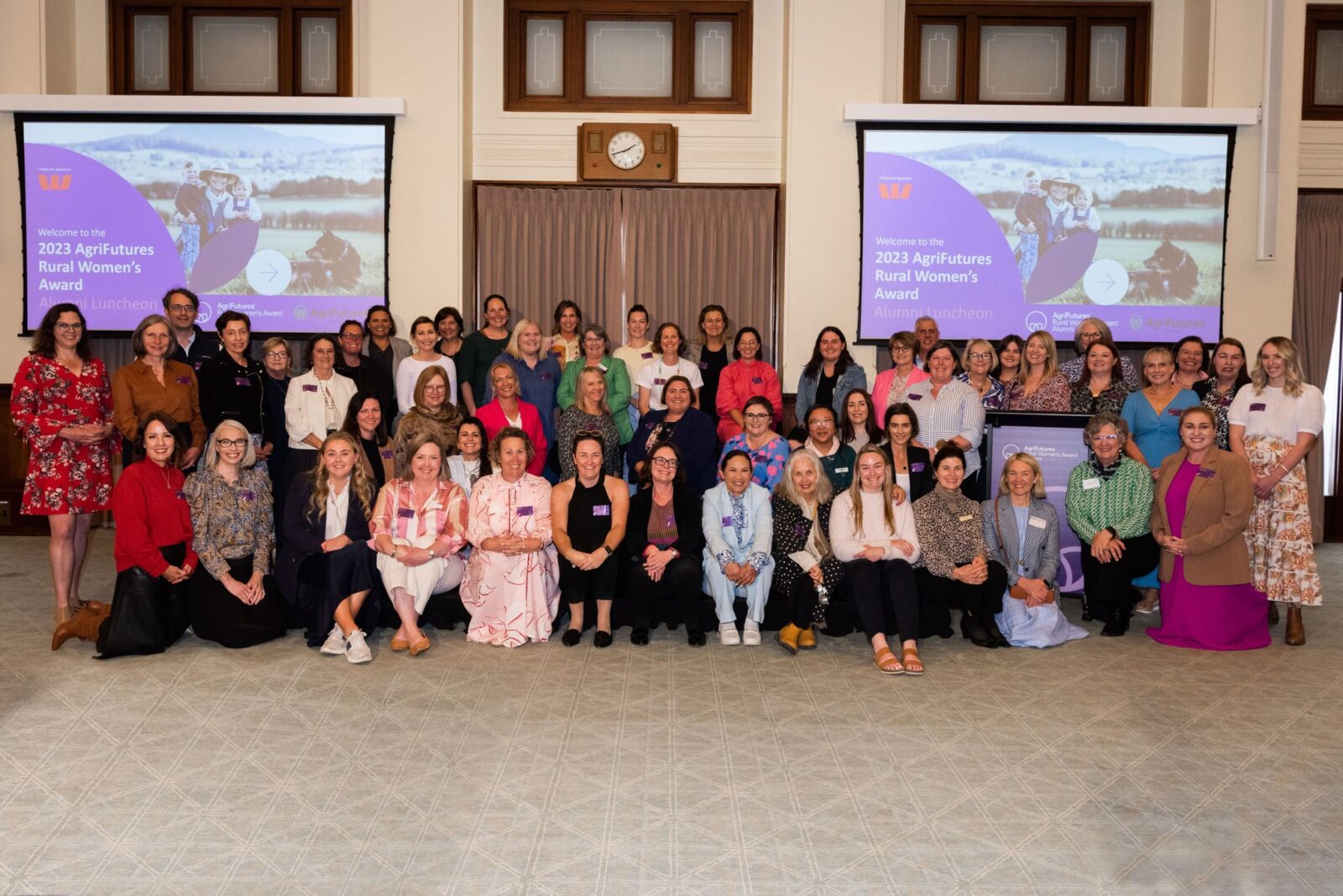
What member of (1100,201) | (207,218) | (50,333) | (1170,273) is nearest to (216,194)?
(207,218)

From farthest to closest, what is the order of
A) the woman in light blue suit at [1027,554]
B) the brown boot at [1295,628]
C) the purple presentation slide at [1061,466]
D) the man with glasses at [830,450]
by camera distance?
the purple presentation slide at [1061,466]
the man with glasses at [830,450]
the brown boot at [1295,628]
the woman in light blue suit at [1027,554]

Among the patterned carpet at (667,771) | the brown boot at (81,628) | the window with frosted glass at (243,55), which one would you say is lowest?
the patterned carpet at (667,771)

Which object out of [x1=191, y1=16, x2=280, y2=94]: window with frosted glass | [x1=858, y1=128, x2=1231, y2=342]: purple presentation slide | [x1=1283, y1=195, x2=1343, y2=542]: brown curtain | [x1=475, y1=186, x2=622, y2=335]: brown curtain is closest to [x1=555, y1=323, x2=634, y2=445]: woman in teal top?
[x1=475, y1=186, x2=622, y2=335]: brown curtain

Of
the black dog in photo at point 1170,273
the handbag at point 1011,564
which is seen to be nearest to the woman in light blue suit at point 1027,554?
the handbag at point 1011,564

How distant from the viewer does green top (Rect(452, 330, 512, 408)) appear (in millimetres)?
6887

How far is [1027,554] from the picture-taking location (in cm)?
544

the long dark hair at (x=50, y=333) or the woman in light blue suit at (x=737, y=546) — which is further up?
the long dark hair at (x=50, y=333)

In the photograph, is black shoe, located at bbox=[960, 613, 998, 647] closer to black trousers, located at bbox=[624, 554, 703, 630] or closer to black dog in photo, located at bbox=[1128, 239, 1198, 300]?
black trousers, located at bbox=[624, 554, 703, 630]

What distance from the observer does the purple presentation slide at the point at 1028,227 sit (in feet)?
26.6

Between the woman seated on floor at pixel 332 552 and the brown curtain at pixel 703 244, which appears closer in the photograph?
the woman seated on floor at pixel 332 552

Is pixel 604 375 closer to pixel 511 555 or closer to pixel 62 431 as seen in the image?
pixel 511 555

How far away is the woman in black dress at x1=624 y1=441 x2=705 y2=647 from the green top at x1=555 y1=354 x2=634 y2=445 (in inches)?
35.0

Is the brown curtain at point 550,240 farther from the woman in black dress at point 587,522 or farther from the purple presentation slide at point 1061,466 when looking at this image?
the purple presentation slide at point 1061,466

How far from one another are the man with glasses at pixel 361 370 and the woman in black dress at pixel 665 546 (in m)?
1.52
